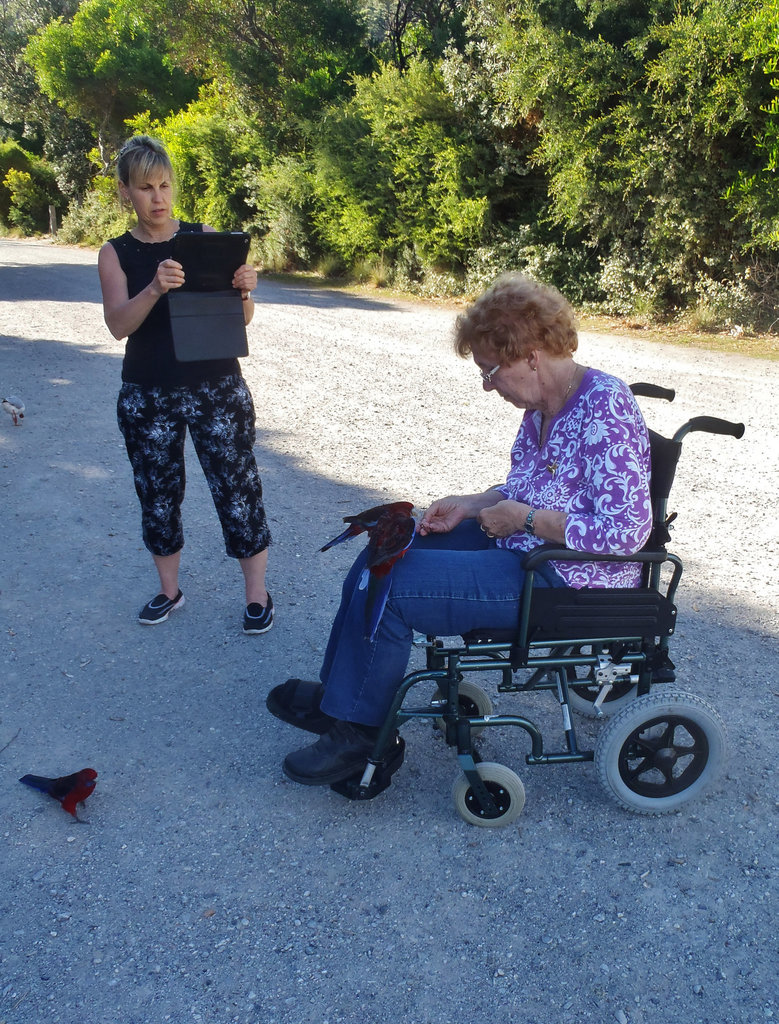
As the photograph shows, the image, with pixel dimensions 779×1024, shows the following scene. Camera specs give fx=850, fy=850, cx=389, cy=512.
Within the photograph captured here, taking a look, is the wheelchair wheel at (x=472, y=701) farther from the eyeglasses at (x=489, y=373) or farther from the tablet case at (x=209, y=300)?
the tablet case at (x=209, y=300)

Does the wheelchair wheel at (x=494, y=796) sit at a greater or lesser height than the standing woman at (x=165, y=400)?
lesser

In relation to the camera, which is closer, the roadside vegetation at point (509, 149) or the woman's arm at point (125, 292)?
the woman's arm at point (125, 292)

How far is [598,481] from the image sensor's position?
2.40 m

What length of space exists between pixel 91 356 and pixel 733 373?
275 inches

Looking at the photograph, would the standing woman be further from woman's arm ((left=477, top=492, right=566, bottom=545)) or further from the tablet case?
woman's arm ((left=477, top=492, right=566, bottom=545))

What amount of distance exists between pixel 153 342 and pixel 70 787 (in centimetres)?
171

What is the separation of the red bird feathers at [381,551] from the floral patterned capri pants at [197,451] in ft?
3.52

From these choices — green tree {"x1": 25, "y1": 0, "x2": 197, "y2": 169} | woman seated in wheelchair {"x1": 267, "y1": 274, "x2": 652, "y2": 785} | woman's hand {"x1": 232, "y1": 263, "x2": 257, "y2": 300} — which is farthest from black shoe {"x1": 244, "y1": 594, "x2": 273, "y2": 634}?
green tree {"x1": 25, "y1": 0, "x2": 197, "y2": 169}

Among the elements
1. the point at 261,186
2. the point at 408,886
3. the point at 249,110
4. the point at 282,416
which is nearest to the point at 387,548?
the point at 408,886

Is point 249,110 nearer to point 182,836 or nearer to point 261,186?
point 261,186

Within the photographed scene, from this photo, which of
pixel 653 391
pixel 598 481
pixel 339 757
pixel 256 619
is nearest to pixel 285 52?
pixel 256 619

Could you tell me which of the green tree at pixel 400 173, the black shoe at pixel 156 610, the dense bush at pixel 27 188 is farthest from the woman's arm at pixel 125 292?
the dense bush at pixel 27 188

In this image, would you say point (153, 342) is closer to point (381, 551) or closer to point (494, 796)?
point (381, 551)

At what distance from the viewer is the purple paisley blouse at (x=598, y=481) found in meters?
2.38
